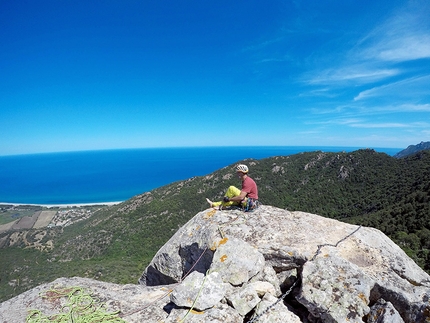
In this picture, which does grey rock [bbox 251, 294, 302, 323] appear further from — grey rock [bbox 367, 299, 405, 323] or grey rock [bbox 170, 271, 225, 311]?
grey rock [bbox 367, 299, 405, 323]

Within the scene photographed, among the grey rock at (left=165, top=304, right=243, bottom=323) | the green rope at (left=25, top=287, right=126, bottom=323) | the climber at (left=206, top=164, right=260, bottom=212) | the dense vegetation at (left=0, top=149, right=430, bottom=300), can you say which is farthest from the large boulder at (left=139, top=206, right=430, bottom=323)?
the dense vegetation at (left=0, top=149, right=430, bottom=300)

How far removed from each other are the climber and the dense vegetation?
27197mm

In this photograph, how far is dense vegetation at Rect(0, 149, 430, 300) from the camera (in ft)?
124

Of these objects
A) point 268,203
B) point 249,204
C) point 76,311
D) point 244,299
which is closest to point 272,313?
point 244,299

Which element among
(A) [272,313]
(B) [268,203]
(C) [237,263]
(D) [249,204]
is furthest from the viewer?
(B) [268,203]

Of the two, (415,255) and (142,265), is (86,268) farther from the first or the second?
(415,255)

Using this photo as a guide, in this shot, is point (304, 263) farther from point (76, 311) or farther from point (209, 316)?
point (76, 311)

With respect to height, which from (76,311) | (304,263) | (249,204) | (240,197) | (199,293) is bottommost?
(76,311)

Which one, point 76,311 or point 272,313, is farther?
point 76,311

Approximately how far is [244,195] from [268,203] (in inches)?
2196

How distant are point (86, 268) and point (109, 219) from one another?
36.0 meters

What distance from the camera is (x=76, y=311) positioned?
18.8 feet

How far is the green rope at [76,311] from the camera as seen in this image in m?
5.32

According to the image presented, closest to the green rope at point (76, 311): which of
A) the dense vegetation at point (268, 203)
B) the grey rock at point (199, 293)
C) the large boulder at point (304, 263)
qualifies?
the grey rock at point (199, 293)
